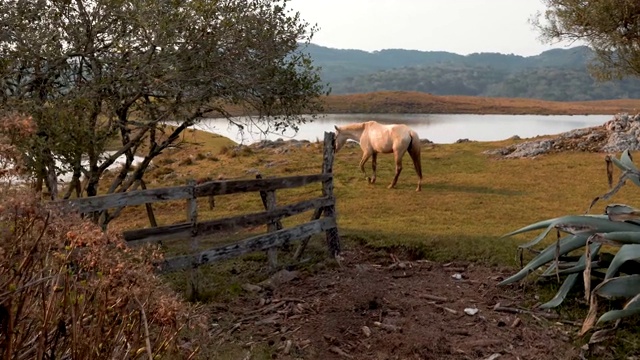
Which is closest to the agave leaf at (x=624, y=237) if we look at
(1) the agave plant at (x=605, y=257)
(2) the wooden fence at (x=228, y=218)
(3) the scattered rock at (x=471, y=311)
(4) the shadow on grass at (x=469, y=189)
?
(1) the agave plant at (x=605, y=257)

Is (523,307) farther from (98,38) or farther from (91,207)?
(98,38)

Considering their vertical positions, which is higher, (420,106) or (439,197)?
(420,106)

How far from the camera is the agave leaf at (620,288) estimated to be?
623 centimetres

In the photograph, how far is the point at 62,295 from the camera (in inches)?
92.2

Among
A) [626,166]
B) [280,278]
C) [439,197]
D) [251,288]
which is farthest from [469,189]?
[251,288]

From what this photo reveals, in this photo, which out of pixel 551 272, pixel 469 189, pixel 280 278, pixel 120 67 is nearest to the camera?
pixel 551 272

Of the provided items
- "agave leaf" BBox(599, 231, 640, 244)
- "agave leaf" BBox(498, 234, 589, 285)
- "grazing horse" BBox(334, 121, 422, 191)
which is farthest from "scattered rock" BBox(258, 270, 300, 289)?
"grazing horse" BBox(334, 121, 422, 191)

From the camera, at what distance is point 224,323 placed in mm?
6980

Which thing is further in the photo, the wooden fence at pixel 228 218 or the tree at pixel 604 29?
the tree at pixel 604 29

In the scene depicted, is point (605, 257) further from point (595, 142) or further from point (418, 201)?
point (595, 142)

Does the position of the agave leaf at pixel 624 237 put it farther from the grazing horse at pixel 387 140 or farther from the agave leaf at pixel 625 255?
the grazing horse at pixel 387 140

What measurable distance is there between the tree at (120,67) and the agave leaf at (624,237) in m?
7.36

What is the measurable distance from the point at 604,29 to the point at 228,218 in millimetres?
20048

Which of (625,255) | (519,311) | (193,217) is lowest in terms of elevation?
(519,311)
